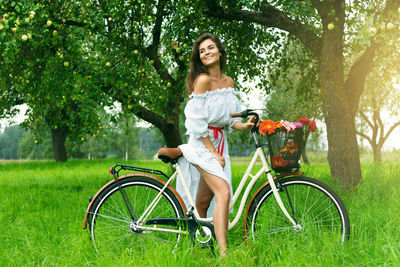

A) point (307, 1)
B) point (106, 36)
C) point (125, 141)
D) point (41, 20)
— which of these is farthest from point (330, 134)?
point (125, 141)

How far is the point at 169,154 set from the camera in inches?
138

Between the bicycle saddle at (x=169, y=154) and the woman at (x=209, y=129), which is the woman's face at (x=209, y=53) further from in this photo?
the bicycle saddle at (x=169, y=154)

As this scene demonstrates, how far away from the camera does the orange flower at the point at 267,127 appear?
3275 mm

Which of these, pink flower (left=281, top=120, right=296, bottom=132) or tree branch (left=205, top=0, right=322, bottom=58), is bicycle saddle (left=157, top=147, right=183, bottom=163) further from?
tree branch (left=205, top=0, right=322, bottom=58)

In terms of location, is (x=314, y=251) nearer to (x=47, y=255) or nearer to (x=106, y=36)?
(x=47, y=255)

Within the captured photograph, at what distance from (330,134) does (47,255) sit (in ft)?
16.0

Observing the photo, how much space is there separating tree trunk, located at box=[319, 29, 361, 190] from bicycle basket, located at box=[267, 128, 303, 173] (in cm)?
353

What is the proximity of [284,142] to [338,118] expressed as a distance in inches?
142

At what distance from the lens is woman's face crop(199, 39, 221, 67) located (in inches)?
139

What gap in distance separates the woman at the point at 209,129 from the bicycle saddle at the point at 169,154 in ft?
0.19

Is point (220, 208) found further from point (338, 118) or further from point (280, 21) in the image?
point (280, 21)

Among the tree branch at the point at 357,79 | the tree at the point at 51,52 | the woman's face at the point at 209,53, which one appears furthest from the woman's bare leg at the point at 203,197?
the tree branch at the point at 357,79

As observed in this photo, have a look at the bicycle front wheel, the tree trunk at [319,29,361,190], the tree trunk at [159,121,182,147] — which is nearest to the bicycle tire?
the bicycle front wheel

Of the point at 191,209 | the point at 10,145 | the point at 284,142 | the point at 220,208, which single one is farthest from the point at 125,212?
the point at 10,145
